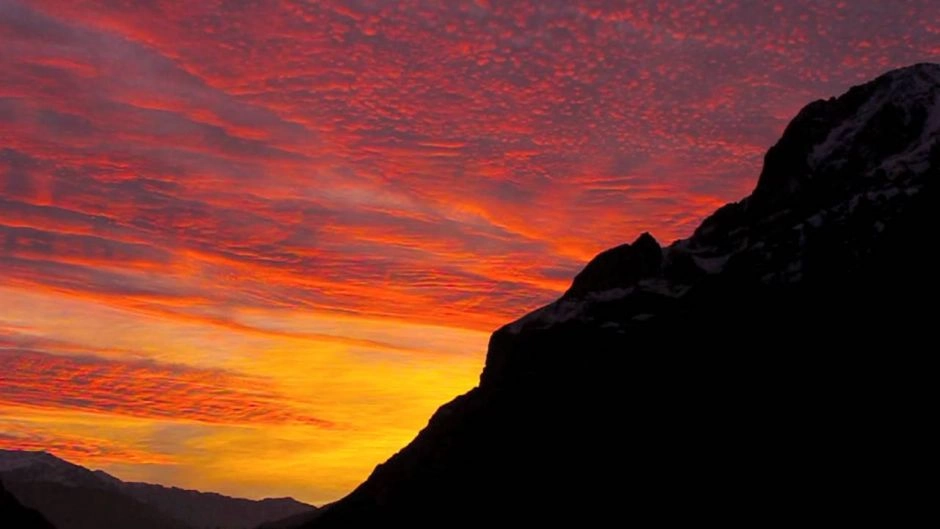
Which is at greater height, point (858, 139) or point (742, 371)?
point (858, 139)

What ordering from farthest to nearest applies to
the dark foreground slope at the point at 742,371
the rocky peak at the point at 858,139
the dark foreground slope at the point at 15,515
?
the dark foreground slope at the point at 15,515
the rocky peak at the point at 858,139
the dark foreground slope at the point at 742,371

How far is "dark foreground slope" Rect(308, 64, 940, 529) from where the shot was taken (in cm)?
10494

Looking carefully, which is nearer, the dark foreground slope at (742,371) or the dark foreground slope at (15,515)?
the dark foreground slope at (742,371)

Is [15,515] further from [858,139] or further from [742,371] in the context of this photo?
[858,139]

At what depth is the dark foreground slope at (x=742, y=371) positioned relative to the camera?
10494 centimetres

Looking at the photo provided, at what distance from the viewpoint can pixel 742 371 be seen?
383 feet

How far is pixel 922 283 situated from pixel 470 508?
58926 mm

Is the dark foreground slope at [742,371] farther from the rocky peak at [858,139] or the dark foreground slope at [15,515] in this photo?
the dark foreground slope at [15,515]

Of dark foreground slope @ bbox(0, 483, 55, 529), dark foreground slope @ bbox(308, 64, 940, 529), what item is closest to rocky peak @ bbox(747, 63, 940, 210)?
dark foreground slope @ bbox(308, 64, 940, 529)

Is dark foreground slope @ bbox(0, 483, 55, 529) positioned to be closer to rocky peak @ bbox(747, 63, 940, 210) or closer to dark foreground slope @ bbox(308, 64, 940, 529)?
dark foreground slope @ bbox(308, 64, 940, 529)

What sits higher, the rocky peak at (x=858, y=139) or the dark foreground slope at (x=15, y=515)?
the rocky peak at (x=858, y=139)

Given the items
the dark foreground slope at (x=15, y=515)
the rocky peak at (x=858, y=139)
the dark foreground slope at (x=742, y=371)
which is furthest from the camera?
the dark foreground slope at (x=15, y=515)

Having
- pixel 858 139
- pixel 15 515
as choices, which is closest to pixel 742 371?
pixel 858 139

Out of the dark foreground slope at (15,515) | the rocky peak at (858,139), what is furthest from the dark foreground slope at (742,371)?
the dark foreground slope at (15,515)
